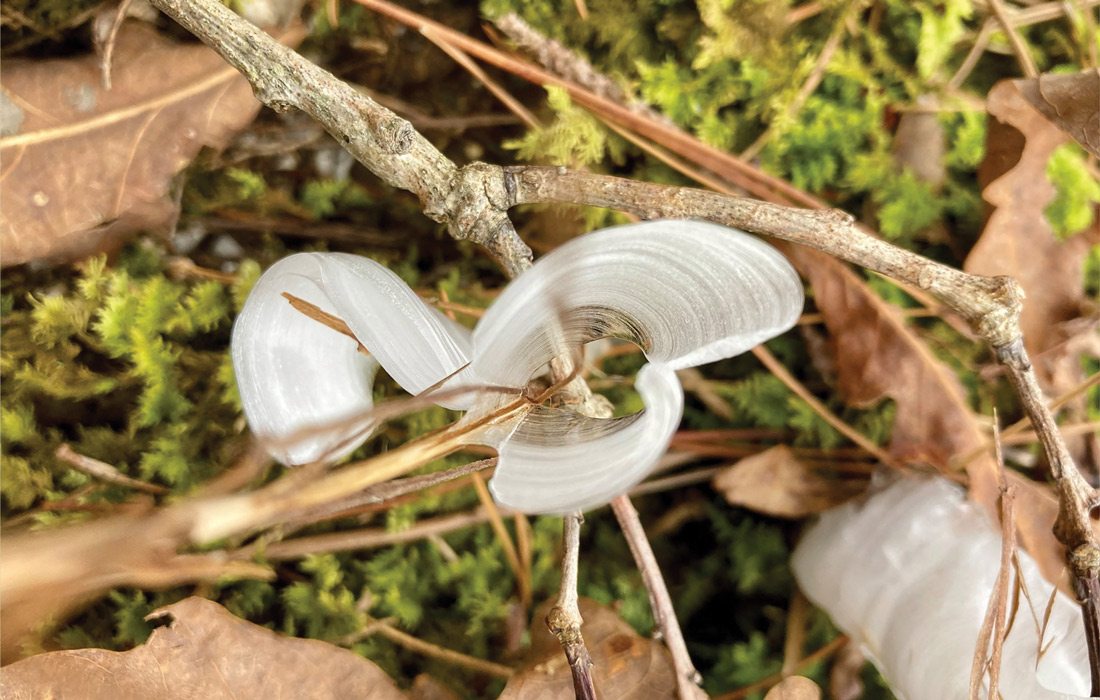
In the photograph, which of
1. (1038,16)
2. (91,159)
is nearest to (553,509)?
(91,159)

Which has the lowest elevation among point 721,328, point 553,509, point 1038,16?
point 553,509

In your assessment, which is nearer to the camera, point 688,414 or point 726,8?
point 726,8

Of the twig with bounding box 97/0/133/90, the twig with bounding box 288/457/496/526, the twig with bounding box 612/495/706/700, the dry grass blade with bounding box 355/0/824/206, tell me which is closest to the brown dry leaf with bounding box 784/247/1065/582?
the dry grass blade with bounding box 355/0/824/206

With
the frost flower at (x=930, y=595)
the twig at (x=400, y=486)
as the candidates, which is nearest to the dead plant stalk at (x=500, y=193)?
the frost flower at (x=930, y=595)

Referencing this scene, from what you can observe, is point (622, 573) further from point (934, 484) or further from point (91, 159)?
point (91, 159)

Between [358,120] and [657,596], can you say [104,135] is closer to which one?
[358,120]

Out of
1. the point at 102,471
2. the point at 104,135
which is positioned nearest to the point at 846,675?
the point at 102,471
